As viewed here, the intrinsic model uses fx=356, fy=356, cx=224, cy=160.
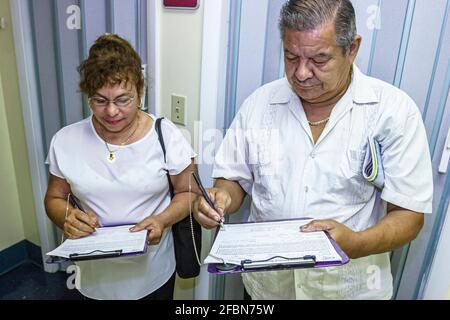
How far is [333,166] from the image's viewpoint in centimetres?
96

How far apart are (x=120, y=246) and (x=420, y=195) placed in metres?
0.80

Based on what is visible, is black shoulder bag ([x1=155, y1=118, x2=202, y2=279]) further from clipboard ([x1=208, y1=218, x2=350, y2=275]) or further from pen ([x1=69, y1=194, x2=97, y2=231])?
clipboard ([x1=208, y1=218, x2=350, y2=275])

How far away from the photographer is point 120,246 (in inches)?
37.9

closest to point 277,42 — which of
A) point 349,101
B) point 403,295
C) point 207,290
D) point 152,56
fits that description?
point 349,101

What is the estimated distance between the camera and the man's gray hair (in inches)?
32.6

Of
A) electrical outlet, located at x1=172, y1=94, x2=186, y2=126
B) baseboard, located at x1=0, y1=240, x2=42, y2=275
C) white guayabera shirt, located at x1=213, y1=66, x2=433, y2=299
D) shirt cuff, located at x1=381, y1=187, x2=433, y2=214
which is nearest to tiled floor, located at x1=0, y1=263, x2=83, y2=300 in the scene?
baseboard, located at x1=0, y1=240, x2=42, y2=275

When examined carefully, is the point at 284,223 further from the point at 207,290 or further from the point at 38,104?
the point at 38,104

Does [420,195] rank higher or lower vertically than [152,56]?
lower

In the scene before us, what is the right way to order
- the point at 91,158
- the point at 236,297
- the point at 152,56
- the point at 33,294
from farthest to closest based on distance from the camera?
the point at 33,294, the point at 236,297, the point at 152,56, the point at 91,158

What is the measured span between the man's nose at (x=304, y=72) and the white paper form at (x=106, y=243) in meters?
0.60

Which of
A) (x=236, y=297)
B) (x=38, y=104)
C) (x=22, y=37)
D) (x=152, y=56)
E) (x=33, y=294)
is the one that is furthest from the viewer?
(x=33, y=294)

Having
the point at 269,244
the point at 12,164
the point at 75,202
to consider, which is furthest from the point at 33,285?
the point at 269,244

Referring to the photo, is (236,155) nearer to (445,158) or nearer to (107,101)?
(107,101)

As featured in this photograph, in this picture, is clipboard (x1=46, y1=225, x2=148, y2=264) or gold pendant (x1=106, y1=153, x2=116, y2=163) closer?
clipboard (x1=46, y1=225, x2=148, y2=264)
